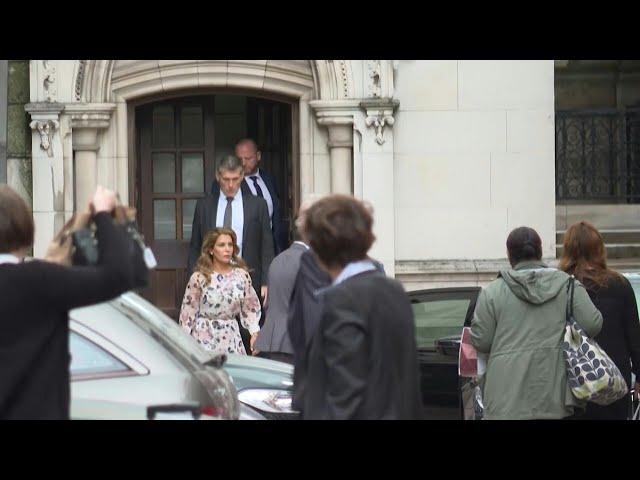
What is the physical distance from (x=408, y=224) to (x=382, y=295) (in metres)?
8.45

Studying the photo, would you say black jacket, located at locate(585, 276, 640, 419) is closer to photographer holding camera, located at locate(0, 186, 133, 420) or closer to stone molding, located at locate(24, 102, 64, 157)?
photographer holding camera, located at locate(0, 186, 133, 420)

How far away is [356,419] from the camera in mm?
4641

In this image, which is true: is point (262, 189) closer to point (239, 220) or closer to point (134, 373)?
point (239, 220)

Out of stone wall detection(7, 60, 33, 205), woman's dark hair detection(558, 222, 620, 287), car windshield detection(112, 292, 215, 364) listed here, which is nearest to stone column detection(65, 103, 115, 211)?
stone wall detection(7, 60, 33, 205)

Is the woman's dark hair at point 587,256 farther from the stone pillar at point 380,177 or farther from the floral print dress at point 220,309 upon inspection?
the stone pillar at point 380,177

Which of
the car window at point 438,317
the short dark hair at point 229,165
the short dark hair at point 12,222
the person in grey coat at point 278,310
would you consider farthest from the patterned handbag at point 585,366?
the short dark hair at point 229,165

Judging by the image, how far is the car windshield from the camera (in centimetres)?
558

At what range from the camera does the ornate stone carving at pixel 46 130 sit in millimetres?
12641

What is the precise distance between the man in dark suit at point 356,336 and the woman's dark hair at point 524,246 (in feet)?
9.21

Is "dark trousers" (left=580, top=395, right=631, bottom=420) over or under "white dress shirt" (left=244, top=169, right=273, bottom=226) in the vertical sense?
under

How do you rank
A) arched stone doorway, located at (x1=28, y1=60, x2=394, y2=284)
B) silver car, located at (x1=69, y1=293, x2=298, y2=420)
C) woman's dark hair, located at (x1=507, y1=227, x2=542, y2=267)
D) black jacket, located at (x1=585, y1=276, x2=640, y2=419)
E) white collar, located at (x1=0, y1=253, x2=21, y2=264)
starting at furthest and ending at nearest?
1. arched stone doorway, located at (x1=28, y1=60, x2=394, y2=284)
2. black jacket, located at (x1=585, y1=276, x2=640, y2=419)
3. woman's dark hair, located at (x1=507, y1=227, x2=542, y2=267)
4. silver car, located at (x1=69, y1=293, x2=298, y2=420)
5. white collar, located at (x1=0, y1=253, x2=21, y2=264)

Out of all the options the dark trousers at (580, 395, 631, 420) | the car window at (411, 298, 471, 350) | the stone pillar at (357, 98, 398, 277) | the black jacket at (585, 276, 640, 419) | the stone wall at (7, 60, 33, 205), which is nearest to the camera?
the dark trousers at (580, 395, 631, 420)

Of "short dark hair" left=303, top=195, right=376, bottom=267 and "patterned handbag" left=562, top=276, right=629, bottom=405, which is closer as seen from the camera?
"short dark hair" left=303, top=195, right=376, bottom=267
